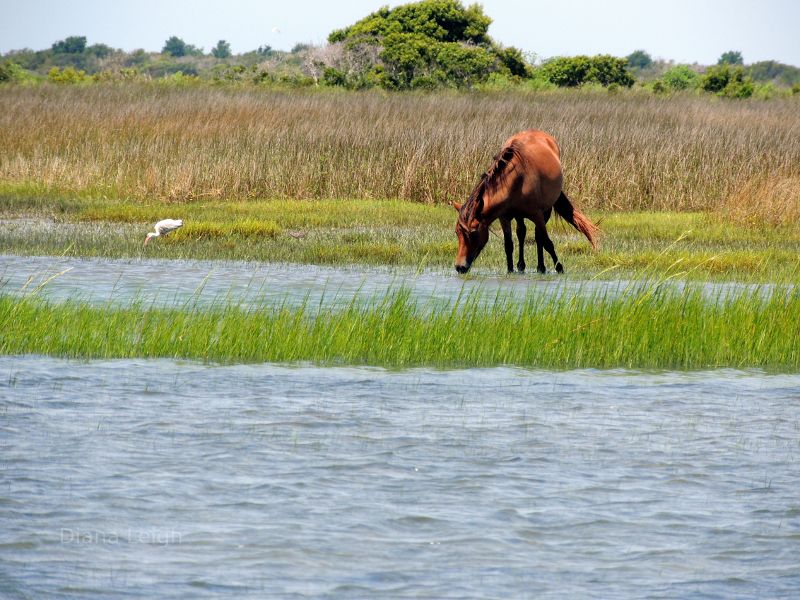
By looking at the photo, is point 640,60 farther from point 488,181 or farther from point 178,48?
point 488,181

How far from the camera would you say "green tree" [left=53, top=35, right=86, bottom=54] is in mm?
77062

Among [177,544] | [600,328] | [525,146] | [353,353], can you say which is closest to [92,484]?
[177,544]

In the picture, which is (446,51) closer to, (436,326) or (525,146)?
→ (525,146)

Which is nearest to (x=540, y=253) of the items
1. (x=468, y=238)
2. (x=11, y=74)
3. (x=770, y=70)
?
(x=468, y=238)

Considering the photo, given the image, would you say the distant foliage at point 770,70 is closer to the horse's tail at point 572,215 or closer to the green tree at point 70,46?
the green tree at point 70,46

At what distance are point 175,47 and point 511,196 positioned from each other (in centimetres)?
8187

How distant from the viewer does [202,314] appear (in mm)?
9250

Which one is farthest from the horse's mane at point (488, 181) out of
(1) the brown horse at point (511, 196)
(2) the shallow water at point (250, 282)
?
(2) the shallow water at point (250, 282)

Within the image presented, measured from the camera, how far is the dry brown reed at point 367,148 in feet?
62.3

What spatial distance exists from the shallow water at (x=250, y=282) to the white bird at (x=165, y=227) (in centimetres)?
83

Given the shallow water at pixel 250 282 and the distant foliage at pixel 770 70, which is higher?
the distant foliage at pixel 770 70

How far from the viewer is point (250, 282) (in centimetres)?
1117

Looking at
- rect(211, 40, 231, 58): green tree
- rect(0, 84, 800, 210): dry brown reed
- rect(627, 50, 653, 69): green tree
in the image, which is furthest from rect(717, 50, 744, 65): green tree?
rect(0, 84, 800, 210): dry brown reed

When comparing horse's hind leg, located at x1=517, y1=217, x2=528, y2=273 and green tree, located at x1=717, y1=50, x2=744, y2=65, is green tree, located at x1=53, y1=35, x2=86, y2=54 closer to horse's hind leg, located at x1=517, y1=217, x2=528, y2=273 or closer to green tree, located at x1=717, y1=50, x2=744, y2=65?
green tree, located at x1=717, y1=50, x2=744, y2=65
